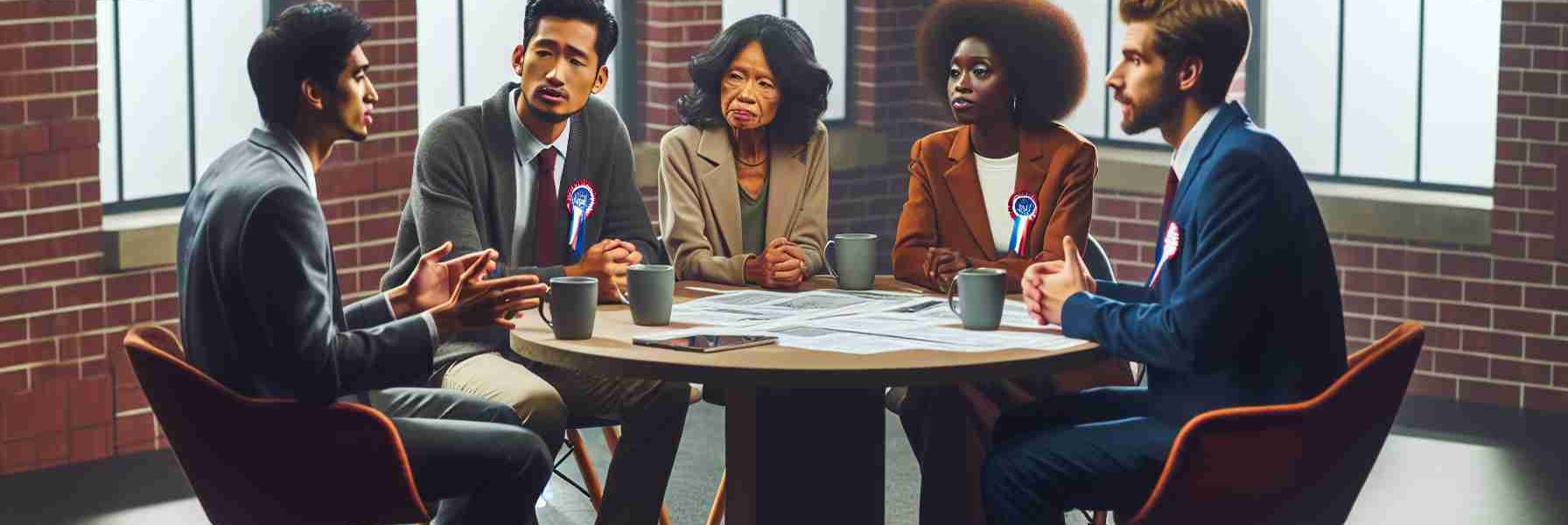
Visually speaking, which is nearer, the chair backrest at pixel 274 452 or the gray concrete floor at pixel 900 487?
the chair backrest at pixel 274 452

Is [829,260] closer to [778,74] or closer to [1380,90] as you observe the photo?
[778,74]

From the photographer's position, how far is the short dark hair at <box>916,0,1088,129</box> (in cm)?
468

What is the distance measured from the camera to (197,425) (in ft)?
11.3

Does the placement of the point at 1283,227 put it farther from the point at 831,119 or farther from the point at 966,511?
the point at 831,119

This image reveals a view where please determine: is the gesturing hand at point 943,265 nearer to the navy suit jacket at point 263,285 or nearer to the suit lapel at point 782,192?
the suit lapel at point 782,192

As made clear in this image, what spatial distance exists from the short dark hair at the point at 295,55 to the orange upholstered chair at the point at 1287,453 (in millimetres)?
1505

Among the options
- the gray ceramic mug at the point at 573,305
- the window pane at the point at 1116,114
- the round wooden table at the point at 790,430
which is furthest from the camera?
the window pane at the point at 1116,114

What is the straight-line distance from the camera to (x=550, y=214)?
4590 millimetres

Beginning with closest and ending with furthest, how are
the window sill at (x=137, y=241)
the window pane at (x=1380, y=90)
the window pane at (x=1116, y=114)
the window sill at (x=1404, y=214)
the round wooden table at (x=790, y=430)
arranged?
the round wooden table at (x=790, y=430)
the window sill at (x=137, y=241)
the window sill at (x=1404, y=214)
the window pane at (x=1380, y=90)
the window pane at (x=1116, y=114)

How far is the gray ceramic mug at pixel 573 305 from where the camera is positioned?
3.72m

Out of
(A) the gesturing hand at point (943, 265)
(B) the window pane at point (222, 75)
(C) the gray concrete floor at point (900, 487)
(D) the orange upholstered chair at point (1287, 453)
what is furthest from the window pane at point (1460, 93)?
(B) the window pane at point (222, 75)

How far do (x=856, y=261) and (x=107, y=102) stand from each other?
8.87ft

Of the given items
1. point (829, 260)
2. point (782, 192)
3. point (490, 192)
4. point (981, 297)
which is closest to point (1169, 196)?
point (981, 297)

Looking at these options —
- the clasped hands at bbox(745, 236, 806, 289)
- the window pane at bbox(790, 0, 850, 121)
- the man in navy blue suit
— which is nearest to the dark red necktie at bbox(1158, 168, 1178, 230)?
the man in navy blue suit
